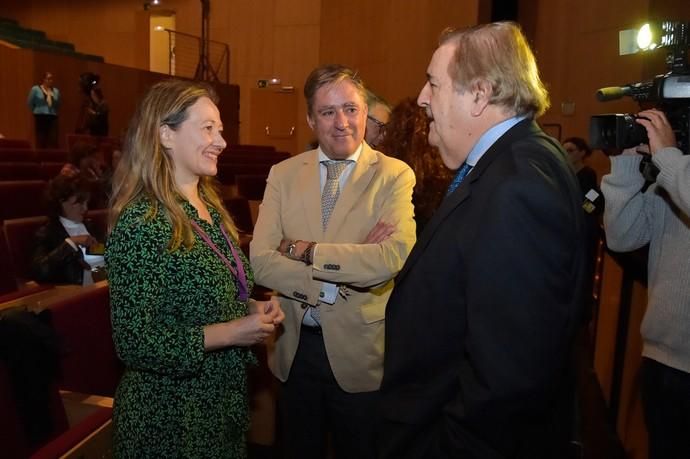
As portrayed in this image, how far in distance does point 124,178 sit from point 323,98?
713mm

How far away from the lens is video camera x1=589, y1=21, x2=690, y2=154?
155cm

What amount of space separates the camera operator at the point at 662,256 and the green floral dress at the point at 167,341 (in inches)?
46.4

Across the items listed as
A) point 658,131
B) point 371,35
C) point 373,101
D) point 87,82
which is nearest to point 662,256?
point 658,131

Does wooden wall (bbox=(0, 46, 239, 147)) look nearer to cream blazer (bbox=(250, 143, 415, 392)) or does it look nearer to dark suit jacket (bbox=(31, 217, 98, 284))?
dark suit jacket (bbox=(31, 217, 98, 284))

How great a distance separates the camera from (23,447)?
150 centimetres

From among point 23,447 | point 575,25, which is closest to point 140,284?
point 23,447

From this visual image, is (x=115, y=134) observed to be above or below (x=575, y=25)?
below

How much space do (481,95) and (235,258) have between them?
0.80m

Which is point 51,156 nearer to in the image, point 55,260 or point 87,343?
point 55,260

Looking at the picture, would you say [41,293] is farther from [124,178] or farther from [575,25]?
[575,25]

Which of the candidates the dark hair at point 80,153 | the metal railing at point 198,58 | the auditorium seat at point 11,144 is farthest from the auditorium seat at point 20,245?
the metal railing at point 198,58

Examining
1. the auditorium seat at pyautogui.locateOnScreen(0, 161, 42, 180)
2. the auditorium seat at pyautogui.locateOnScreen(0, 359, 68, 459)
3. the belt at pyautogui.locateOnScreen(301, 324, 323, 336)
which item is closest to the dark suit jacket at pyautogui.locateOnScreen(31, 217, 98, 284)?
the auditorium seat at pyautogui.locateOnScreen(0, 359, 68, 459)

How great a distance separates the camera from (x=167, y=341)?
1.34m

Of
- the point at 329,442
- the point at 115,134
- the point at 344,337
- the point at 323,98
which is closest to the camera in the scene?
the point at 344,337
